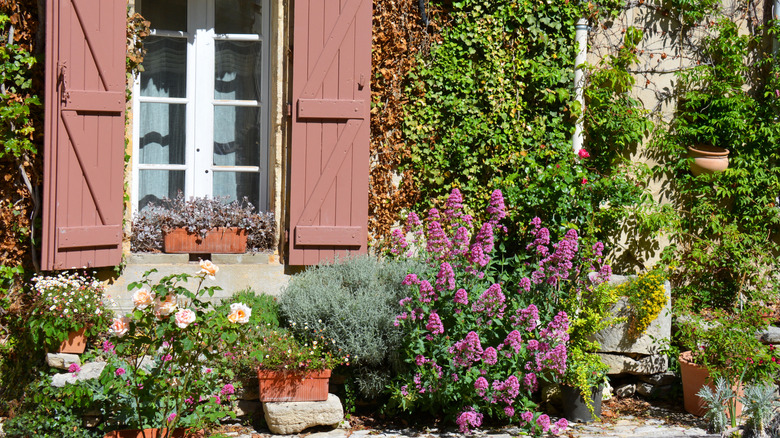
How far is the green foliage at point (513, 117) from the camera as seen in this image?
5.94m

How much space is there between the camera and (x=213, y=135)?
6.00 meters

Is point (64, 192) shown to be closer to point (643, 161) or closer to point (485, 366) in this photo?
point (485, 366)

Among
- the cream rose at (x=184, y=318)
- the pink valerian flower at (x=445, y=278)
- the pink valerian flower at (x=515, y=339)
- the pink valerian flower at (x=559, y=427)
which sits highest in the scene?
the pink valerian flower at (x=445, y=278)

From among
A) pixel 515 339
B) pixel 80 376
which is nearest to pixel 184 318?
pixel 80 376

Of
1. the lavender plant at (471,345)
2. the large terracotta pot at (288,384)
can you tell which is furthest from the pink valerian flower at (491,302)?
the large terracotta pot at (288,384)

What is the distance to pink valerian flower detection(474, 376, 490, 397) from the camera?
453 cm

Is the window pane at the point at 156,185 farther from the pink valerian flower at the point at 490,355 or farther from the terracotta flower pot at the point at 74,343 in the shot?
the pink valerian flower at the point at 490,355

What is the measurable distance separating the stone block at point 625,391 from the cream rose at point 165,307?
3335mm

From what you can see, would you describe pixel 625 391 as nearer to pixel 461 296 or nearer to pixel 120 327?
pixel 461 296

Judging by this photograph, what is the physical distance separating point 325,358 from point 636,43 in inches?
141

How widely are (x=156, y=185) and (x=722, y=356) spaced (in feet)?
13.3

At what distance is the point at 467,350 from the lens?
15.0ft

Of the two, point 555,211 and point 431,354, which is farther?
point 555,211

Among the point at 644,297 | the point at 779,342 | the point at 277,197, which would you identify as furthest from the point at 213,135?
the point at 779,342
